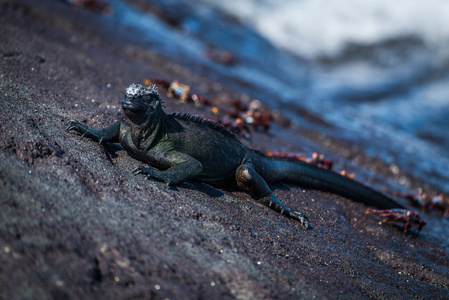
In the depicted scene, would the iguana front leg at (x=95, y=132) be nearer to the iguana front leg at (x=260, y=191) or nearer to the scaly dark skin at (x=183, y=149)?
the scaly dark skin at (x=183, y=149)

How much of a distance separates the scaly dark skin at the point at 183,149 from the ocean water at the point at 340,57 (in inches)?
198

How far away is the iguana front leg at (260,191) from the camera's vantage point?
4199 millimetres

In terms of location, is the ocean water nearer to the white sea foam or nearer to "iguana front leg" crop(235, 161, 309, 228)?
the white sea foam

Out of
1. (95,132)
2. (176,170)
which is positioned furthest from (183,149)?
(95,132)

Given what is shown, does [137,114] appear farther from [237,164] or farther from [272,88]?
[272,88]

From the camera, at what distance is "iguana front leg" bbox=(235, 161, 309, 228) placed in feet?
13.8

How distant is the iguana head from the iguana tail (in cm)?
140

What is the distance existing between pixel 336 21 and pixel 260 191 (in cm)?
1909

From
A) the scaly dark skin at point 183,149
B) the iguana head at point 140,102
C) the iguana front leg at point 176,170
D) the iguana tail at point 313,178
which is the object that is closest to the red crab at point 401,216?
the iguana tail at point 313,178

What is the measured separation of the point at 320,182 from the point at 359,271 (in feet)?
5.51

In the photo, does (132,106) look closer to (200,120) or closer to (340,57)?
(200,120)

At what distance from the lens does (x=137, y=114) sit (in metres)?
3.75

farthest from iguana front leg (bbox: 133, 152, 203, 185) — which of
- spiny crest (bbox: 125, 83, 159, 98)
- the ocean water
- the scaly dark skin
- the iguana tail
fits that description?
the ocean water

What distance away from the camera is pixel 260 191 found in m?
4.26
